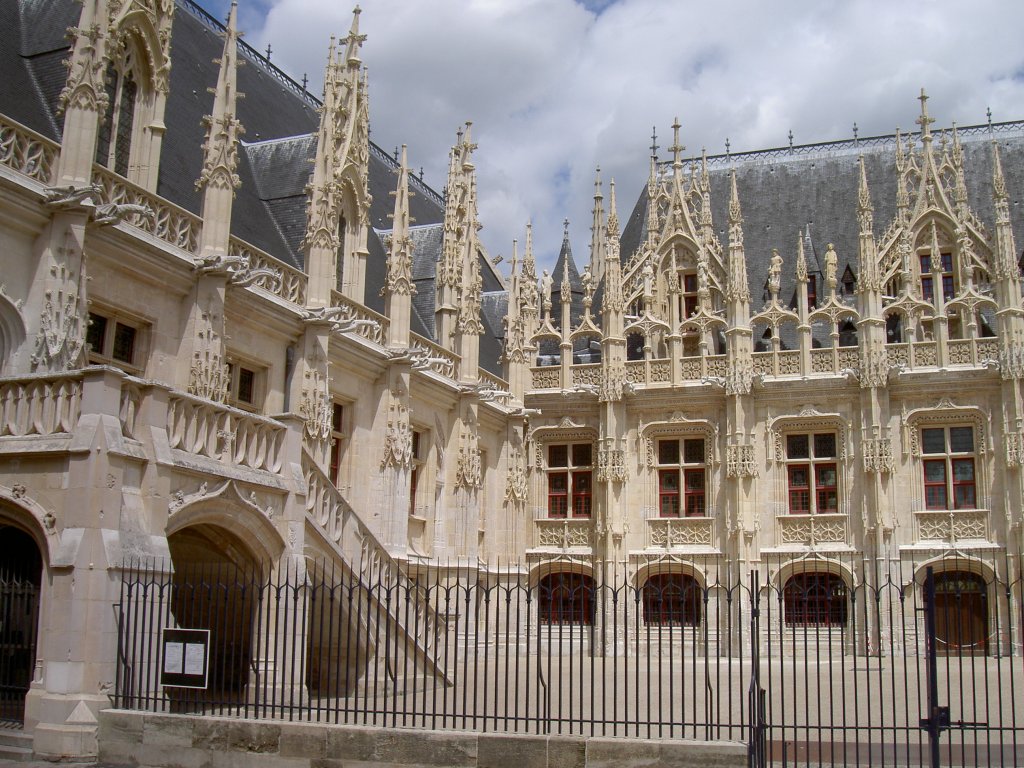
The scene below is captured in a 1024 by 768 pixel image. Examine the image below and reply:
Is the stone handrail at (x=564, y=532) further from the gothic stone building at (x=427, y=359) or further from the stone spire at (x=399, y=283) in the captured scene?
the stone spire at (x=399, y=283)

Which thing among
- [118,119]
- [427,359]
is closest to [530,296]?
[427,359]

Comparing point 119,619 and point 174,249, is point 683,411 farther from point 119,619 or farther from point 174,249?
point 119,619

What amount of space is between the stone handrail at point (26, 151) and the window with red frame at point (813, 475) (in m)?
17.6

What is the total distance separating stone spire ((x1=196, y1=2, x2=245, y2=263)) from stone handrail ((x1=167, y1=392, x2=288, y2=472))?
137 inches

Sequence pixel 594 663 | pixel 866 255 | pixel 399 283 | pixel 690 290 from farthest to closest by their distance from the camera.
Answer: pixel 690 290, pixel 866 255, pixel 399 283, pixel 594 663

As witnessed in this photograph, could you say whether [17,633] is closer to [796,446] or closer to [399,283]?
[399,283]

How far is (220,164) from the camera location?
52.2 feet

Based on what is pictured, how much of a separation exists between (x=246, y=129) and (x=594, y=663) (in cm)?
1313

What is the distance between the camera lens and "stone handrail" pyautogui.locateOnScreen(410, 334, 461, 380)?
69.3 ft

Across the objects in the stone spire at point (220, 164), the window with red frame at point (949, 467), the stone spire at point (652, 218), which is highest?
the stone spire at point (652, 218)

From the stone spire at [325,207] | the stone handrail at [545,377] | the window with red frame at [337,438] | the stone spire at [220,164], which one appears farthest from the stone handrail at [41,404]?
the stone handrail at [545,377]

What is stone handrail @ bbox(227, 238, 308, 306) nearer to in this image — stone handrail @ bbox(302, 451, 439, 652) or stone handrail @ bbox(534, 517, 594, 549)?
stone handrail @ bbox(302, 451, 439, 652)

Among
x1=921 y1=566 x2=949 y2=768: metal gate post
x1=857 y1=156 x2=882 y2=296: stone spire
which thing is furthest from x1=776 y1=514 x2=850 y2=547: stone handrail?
x1=921 y1=566 x2=949 y2=768: metal gate post

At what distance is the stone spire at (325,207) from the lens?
18.1 meters
